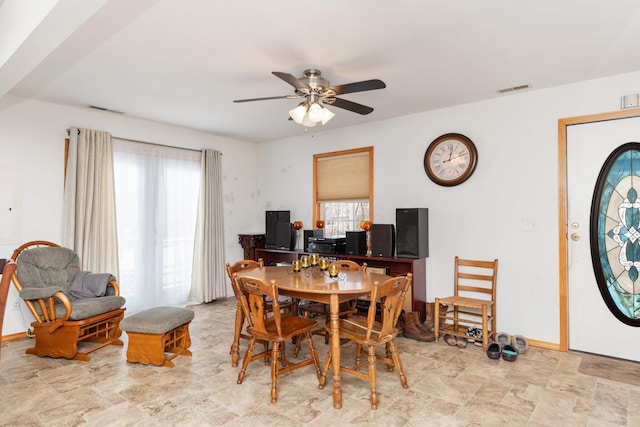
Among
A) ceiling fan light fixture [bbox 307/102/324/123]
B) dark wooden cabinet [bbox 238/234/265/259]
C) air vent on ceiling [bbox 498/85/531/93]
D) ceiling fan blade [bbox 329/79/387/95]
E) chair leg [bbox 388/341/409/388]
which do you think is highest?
air vent on ceiling [bbox 498/85/531/93]

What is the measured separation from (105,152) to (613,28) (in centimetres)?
482

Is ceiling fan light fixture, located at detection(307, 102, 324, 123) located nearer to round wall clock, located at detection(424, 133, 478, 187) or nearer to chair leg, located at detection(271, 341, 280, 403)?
chair leg, located at detection(271, 341, 280, 403)

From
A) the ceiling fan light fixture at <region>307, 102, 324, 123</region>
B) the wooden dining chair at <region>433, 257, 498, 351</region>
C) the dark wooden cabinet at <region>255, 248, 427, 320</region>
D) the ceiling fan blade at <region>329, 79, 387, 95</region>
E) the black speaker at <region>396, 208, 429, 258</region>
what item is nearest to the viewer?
the ceiling fan blade at <region>329, 79, 387, 95</region>

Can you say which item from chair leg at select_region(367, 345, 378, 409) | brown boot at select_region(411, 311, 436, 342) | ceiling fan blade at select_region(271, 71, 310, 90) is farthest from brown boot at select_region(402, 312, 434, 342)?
ceiling fan blade at select_region(271, 71, 310, 90)

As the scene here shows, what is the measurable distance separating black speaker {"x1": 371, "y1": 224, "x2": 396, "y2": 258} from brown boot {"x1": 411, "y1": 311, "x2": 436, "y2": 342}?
27.0 inches

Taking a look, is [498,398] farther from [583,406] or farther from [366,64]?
[366,64]

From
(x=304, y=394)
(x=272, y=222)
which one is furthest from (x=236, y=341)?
(x=272, y=222)

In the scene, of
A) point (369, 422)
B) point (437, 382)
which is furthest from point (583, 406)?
point (369, 422)

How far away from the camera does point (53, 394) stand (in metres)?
2.55

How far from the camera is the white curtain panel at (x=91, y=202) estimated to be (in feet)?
13.1

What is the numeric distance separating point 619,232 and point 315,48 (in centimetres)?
304

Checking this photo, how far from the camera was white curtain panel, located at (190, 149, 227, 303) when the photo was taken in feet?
17.1

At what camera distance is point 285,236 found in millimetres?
5148

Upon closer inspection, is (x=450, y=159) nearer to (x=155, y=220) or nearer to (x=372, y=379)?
(x=372, y=379)
